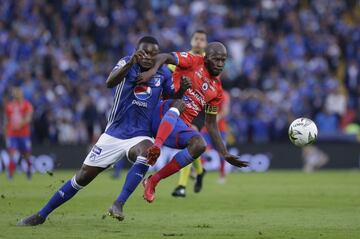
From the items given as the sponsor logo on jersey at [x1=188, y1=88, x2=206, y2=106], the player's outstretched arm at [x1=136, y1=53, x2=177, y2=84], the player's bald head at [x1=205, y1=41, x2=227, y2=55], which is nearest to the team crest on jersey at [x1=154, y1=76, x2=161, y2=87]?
the player's outstretched arm at [x1=136, y1=53, x2=177, y2=84]

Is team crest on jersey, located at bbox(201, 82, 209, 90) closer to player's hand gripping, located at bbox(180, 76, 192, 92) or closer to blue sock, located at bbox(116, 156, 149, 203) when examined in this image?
player's hand gripping, located at bbox(180, 76, 192, 92)

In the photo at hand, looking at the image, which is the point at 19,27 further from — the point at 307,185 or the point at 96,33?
the point at 307,185

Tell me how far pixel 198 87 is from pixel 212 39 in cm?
1632

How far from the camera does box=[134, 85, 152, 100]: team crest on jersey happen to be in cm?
1006

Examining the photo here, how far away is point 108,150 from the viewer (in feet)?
32.1

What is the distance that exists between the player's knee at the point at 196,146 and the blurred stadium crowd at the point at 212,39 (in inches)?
575

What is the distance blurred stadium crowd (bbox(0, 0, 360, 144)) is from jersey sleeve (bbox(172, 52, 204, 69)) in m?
14.2

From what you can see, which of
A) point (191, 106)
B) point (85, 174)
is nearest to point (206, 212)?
point (191, 106)

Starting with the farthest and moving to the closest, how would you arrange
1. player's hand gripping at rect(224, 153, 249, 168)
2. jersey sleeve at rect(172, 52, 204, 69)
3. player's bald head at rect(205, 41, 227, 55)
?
player's bald head at rect(205, 41, 227, 55), jersey sleeve at rect(172, 52, 204, 69), player's hand gripping at rect(224, 153, 249, 168)

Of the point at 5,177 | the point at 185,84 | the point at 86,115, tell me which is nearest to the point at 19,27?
the point at 86,115

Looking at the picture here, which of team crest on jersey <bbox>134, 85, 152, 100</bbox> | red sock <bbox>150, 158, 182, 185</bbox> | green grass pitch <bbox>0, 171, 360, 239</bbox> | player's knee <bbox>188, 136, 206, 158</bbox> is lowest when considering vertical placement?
green grass pitch <bbox>0, 171, 360, 239</bbox>

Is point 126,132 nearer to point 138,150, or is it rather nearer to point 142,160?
point 138,150

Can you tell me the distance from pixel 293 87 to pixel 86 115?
265 inches

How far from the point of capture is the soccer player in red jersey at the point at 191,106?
10.1 meters
